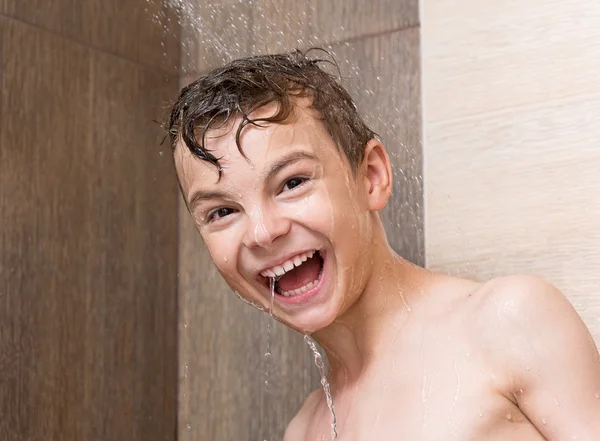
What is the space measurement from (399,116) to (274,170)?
1.64ft

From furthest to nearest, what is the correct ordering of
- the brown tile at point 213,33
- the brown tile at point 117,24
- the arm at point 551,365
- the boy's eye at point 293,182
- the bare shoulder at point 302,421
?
1. the brown tile at point 213,33
2. the brown tile at point 117,24
3. the bare shoulder at point 302,421
4. the boy's eye at point 293,182
5. the arm at point 551,365

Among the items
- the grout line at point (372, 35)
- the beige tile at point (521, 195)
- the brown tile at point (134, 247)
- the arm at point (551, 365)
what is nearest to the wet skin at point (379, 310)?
the arm at point (551, 365)

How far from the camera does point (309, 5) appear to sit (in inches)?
65.3

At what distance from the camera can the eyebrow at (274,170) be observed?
3.65 feet

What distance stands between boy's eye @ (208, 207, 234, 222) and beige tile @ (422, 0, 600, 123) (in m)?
0.51

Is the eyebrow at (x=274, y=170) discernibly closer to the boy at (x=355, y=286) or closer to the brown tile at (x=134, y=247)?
the boy at (x=355, y=286)

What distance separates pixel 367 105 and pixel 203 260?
1.59 ft

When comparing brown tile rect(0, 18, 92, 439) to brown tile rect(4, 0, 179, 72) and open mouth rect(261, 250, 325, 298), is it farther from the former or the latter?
open mouth rect(261, 250, 325, 298)

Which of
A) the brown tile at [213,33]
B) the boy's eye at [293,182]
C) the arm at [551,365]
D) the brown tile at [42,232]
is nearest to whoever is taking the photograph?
the arm at [551,365]

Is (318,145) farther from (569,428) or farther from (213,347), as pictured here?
(213,347)

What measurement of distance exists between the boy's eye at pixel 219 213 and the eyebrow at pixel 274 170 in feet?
0.08

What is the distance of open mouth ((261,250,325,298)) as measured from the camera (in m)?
1.15

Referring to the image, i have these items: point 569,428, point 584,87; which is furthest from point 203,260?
point 569,428

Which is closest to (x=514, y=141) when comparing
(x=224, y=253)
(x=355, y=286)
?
(x=355, y=286)
